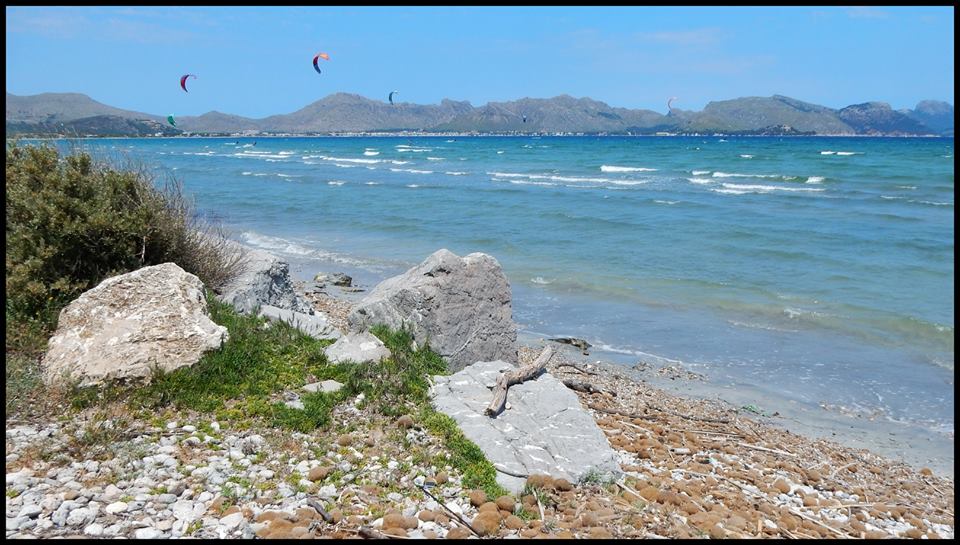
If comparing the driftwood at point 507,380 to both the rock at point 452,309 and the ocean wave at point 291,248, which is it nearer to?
the rock at point 452,309

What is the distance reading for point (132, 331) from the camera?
22.0ft

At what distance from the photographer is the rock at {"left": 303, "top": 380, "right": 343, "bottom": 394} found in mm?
6758

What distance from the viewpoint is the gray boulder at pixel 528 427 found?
586 centimetres

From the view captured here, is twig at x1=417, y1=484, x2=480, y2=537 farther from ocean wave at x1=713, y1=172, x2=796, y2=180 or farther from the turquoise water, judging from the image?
ocean wave at x1=713, y1=172, x2=796, y2=180

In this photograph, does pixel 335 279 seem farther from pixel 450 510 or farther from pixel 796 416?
pixel 450 510

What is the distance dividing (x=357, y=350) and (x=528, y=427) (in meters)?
2.16

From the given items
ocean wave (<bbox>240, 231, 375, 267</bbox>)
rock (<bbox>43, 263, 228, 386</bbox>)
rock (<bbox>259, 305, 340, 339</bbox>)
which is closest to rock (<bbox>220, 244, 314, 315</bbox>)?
rock (<bbox>259, 305, 340, 339</bbox>)

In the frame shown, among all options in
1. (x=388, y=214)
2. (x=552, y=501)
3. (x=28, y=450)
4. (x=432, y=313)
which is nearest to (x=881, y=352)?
(x=432, y=313)

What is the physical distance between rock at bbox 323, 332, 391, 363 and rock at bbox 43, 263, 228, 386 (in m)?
1.15

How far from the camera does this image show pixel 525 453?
597cm

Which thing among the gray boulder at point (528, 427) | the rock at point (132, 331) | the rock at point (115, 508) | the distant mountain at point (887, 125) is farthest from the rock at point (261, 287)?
the distant mountain at point (887, 125)

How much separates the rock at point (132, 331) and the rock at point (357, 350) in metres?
1.15

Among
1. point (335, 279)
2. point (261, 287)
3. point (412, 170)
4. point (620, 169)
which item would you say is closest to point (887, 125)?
point (620, 169)

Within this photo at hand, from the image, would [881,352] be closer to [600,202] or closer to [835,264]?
[835,264]
